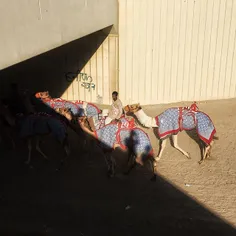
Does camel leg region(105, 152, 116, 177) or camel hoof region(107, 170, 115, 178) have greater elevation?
camel leg region(105, 152, 116, 177)

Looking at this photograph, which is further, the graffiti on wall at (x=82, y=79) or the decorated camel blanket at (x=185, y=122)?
the graffiti on wall at (x=82, y=79)

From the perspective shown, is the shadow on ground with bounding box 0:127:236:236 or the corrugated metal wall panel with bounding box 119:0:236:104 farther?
the corrugated metal wall panel with bounding box 119:0:236:104

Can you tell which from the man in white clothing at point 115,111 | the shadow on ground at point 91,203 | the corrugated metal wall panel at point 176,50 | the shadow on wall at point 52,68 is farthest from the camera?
the shadow on wall at point 52,68

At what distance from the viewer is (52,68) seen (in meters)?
14.7

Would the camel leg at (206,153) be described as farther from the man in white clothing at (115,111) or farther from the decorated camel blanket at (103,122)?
the man in white clothing at (115,111)

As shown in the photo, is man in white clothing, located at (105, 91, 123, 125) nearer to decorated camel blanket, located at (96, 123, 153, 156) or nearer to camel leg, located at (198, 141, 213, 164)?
decorated camel blanket, located at (96, 123, 153, 156)

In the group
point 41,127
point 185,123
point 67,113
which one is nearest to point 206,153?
point 185,123

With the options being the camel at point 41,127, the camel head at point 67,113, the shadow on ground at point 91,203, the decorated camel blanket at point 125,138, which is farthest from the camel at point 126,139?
the camel head at point 67,113

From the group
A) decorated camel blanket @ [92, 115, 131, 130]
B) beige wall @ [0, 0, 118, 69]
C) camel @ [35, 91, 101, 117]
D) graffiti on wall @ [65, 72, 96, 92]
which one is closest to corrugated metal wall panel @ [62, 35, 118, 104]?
graffiti on wall @ [65, 72, 96, 92]

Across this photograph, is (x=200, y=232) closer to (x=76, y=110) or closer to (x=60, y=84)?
(x=76, y=110)

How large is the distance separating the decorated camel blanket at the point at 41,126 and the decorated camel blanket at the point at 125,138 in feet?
2.94

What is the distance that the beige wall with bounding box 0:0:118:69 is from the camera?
6.98 m

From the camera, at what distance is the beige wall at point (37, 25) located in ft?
22.9

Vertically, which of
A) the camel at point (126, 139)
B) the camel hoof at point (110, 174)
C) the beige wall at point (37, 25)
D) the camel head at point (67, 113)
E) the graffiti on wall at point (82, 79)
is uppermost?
the beige wall at point (37, 25)
